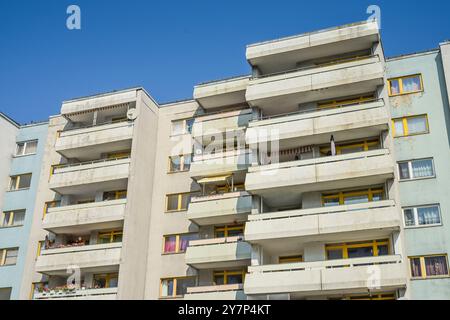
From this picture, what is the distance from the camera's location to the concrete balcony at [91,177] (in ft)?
123

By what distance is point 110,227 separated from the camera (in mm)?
37062

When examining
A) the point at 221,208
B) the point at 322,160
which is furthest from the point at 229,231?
the point at 322,160

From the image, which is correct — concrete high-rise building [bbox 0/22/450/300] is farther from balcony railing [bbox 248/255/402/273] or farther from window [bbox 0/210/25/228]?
window [bbox 0/210/25/228]

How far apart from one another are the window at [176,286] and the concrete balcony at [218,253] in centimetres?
151

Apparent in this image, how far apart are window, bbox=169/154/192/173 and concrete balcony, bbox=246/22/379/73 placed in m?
7.74

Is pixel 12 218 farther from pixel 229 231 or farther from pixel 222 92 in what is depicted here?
pixel 222 92

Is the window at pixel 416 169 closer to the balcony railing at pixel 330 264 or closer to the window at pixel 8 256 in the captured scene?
the balcony railing at pixel 330 264

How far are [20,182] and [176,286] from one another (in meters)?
16.3

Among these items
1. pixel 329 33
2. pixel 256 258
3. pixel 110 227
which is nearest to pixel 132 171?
pixel 110 227

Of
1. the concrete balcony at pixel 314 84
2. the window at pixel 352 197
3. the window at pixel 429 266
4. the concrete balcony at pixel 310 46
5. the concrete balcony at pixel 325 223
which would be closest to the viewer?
the concrete balcony at pixel 325 223

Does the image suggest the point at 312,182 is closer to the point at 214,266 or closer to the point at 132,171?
the point at 214,266

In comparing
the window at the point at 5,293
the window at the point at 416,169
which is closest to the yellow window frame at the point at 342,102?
the window at the point at 416,169

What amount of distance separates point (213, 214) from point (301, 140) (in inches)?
269

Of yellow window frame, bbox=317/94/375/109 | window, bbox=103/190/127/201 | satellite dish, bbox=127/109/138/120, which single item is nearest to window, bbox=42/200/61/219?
window, bbox=103/190/127/201
